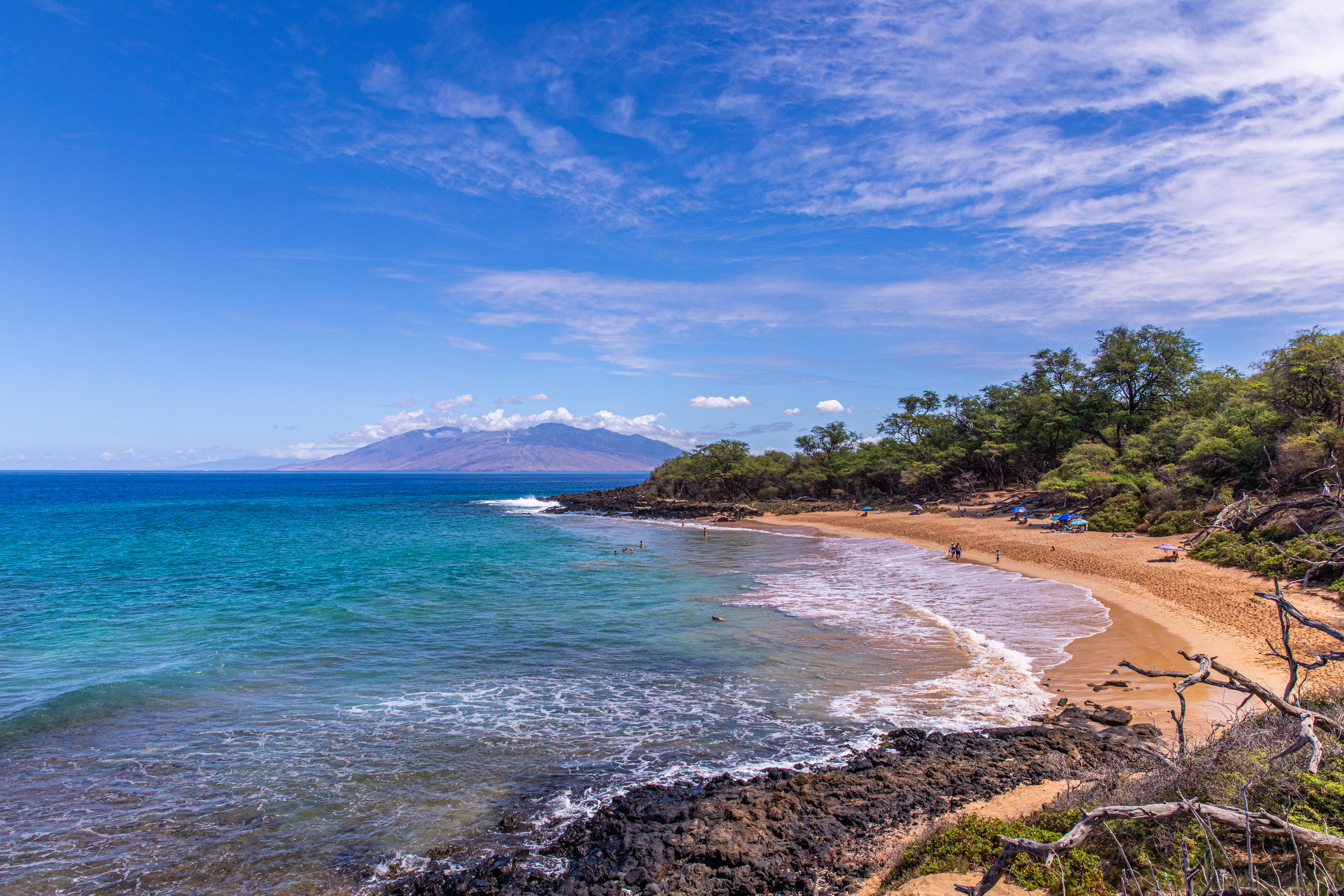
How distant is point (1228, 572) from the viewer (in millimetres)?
20562

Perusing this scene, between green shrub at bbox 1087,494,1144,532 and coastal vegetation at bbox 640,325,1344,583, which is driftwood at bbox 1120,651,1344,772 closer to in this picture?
coastal vegetation at bbox 640,325,1344,583

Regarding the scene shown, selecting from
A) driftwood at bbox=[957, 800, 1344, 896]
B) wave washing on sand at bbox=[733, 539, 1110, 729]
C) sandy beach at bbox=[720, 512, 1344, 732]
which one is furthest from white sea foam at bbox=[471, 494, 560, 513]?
driftwood at bbox=[957, 800, 1344, 896]

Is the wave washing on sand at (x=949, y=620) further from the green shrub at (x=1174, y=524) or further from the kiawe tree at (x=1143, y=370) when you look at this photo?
the kiawe tree at (x=1143, y=370)

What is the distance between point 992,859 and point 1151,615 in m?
15.8

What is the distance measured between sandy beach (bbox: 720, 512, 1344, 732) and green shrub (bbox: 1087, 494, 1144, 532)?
647 mm

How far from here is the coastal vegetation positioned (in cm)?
2088

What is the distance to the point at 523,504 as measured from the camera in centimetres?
8500

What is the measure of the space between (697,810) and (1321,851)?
607 centimetres

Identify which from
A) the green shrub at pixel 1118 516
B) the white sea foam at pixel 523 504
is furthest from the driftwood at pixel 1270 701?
the white sea foam at pixel 523 504

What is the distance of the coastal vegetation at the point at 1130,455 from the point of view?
20875mm

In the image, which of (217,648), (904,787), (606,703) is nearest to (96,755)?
(217,648)

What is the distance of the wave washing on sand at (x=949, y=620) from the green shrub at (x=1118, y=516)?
31.6ft

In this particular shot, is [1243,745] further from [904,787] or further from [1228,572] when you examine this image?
[1228,572]

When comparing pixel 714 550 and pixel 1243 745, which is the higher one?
pixel 1243 745
